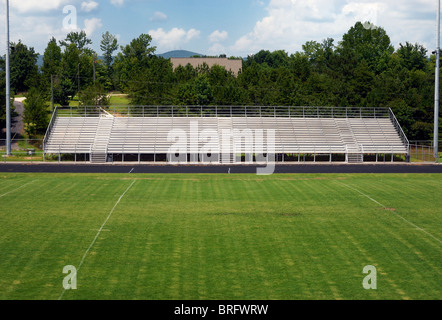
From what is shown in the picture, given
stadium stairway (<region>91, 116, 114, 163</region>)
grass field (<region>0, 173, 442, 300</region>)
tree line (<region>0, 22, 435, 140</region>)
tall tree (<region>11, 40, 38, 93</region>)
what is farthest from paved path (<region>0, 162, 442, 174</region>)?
tall tree (<region>11, 40, 38, 93</region>)

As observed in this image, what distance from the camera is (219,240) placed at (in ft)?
61.5

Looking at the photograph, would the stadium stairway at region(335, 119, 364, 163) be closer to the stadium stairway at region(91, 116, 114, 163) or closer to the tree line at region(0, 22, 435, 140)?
the tree line at region(0, 22, 435, 140)

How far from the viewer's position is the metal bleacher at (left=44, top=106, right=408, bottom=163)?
48.0 metres

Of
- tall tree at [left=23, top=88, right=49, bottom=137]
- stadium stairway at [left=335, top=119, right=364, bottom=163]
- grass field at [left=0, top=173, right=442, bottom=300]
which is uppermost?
tall tree at [left=23, top=88, right=49, bottom=137]

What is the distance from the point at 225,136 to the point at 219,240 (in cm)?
3184

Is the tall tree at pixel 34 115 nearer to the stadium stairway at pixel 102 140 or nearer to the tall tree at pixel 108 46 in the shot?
the stadium stairway at pixel 102 140

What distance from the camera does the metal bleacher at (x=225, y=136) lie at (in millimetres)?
48031

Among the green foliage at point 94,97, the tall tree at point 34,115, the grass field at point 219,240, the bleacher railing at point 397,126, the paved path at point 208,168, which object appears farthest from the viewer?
the green foliage at point 94,97

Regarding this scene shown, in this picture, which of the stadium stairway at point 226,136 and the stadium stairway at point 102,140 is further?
the stadium stairway at point 226,136

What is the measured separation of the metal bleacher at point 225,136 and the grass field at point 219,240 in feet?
52.9

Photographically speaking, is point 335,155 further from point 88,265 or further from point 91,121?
point 88,265

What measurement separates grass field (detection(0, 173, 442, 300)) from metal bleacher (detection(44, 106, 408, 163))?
16.1 m

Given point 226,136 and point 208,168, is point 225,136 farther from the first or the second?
point 208,168

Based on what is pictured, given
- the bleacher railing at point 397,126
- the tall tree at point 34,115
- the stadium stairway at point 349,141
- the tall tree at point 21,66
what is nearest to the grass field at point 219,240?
the stadium stairway at point 349,141
